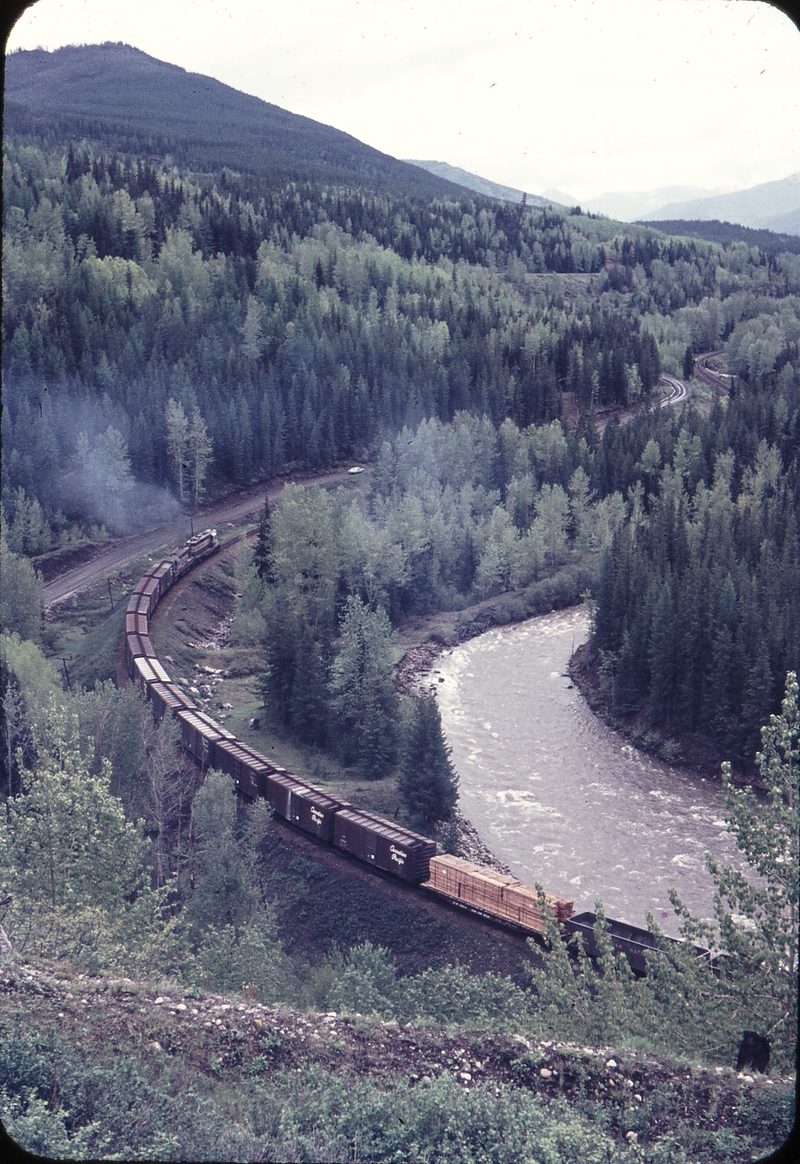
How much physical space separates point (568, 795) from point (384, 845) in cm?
1265

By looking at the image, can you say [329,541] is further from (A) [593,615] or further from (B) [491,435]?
(B) [491,435]

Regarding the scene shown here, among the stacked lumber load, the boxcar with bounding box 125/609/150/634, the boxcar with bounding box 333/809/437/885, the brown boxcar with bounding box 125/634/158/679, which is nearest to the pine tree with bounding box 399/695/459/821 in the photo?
the boxcar with bounding box 333/809/437/885

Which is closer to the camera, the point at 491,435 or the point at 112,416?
the point at 112,416

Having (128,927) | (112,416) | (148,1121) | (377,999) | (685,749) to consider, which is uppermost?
(112,416)

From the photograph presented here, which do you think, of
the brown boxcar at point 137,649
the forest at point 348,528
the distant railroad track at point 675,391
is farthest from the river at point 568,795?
the distant railroad track at point 675,391

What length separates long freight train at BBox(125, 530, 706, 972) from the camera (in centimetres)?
2617

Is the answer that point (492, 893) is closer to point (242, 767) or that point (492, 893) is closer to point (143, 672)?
point (242, 767)

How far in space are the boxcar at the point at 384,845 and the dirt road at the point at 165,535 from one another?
1290 inches

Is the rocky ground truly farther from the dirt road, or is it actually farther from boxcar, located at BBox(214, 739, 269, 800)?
the dirt road

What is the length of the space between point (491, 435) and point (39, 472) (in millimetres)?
33534

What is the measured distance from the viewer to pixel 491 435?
79.6 m

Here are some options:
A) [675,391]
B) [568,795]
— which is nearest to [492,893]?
[568,795]

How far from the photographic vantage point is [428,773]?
117ft

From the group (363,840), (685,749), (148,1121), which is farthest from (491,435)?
(148,1121)
